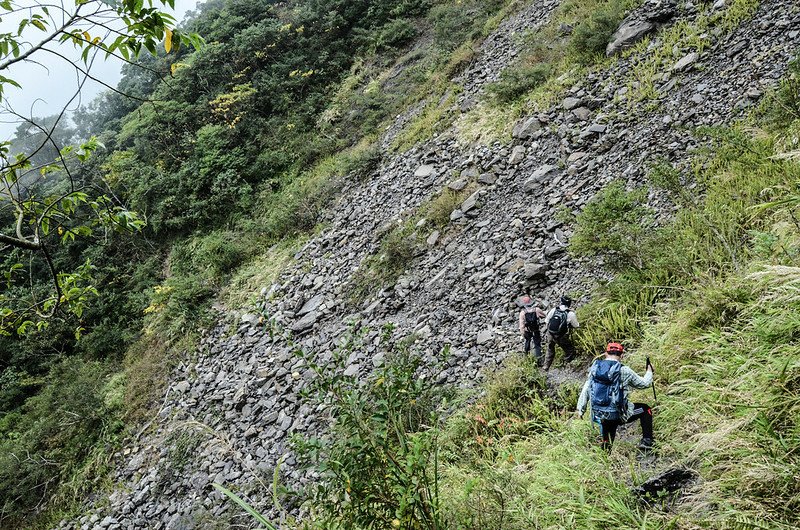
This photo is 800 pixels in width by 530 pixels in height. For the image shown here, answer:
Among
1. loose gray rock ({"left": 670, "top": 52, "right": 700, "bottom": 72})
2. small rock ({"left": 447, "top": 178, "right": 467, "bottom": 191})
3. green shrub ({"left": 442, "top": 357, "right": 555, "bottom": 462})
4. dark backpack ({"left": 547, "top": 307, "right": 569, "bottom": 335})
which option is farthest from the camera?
small rock ({"left": 447, "top": 178, "right": 467, "bottom": 191})

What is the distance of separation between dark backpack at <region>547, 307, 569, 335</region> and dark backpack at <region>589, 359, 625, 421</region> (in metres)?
1.60

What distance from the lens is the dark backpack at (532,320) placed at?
5.57m

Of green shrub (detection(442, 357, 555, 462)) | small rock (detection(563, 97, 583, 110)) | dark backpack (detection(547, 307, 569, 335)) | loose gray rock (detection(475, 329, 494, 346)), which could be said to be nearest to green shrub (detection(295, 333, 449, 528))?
green shrub (detection(442, 357, 555, 462))

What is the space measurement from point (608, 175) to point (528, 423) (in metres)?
4.80

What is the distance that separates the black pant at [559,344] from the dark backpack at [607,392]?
1721mm

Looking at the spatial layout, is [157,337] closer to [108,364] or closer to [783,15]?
[108,364]

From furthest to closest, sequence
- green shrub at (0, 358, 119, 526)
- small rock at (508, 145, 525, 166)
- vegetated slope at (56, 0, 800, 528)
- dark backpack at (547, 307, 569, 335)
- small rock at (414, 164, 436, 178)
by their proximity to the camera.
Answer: small rock at (414, 164, 436, 178) → green shrub at (0, 358, 119, 526) → small rock at (508, 145, 525, 166) → dark backpack at (547, 307, 569, 335) → vegetated slope at (56, 0, 800, 528)

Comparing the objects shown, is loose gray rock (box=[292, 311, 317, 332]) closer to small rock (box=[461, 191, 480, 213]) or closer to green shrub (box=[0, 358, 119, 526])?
small rock (box=[461, 191, 480, 213])

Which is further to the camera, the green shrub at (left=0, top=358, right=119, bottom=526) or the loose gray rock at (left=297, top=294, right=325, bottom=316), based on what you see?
the green shrub at (left=0, top=358, right=119, bottom=526)

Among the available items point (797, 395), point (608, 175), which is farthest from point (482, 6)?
point (797, 395)

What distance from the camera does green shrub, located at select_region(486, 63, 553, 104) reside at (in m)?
10.5

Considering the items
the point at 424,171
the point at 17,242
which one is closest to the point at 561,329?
the point at 17,242

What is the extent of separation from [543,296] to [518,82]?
6.57 meters

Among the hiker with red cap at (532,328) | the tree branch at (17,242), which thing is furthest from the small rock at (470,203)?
the tree branch at (17,242)
